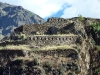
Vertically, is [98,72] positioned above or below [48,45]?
below

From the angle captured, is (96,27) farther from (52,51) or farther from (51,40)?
(52,51)

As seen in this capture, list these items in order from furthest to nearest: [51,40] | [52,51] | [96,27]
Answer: [96,27] → [51,40] → [52,51]

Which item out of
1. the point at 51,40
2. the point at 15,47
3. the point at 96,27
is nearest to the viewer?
the point at 15,47

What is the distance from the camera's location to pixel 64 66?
53812 mm

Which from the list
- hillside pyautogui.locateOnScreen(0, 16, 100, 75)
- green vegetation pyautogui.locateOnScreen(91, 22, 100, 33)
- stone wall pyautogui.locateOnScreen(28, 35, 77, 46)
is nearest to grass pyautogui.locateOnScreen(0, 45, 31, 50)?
hillside pyautogui.locateOnScreen(0, 16, 100, 75)

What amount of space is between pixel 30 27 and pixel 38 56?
12.1m

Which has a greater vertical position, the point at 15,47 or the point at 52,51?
the point at 15,47

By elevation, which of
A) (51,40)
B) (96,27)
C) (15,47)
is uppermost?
(96,27)

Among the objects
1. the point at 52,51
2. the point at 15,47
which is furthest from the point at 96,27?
the point at 15,47

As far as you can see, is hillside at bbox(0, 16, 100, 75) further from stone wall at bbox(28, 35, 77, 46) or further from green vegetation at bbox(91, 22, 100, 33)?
green vegetation at bbox(91, 22, 100, 33)

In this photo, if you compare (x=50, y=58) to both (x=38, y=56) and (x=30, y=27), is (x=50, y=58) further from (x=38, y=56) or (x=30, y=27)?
(x=30, y=27)

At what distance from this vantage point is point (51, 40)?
191 ft

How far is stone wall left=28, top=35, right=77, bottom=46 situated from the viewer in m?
57.6

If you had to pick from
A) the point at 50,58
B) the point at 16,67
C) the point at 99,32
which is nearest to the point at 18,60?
the point at 16,67
